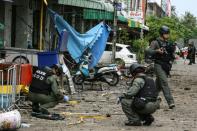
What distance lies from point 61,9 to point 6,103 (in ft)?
59.2

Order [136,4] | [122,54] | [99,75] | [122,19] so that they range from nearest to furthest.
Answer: [99,75]
[122,54]
[122,19]
[136,4]

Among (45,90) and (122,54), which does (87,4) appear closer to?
(122,54)

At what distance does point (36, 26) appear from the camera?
26.6 metres

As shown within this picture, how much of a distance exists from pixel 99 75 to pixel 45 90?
876cm

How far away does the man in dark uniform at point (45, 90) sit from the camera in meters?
11.8

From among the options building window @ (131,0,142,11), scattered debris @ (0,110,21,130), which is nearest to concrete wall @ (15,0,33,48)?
scattered debris @ (0,110,21,130)

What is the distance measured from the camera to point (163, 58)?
1440 cm

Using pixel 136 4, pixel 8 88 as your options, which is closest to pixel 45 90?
pixel 8 88

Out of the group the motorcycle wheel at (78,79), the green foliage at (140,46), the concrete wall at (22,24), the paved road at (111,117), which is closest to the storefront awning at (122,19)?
the green foliage at (140,46)

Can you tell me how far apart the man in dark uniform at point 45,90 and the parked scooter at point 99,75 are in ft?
25.4

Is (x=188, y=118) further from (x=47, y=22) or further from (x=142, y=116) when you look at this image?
(x=47, y=22)

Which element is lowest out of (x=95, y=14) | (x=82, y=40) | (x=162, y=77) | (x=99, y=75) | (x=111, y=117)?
(x=111, y=117)

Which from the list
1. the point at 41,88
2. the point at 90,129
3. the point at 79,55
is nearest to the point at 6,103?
the point at 41,88

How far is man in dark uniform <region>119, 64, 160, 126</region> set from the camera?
36.4 ft
